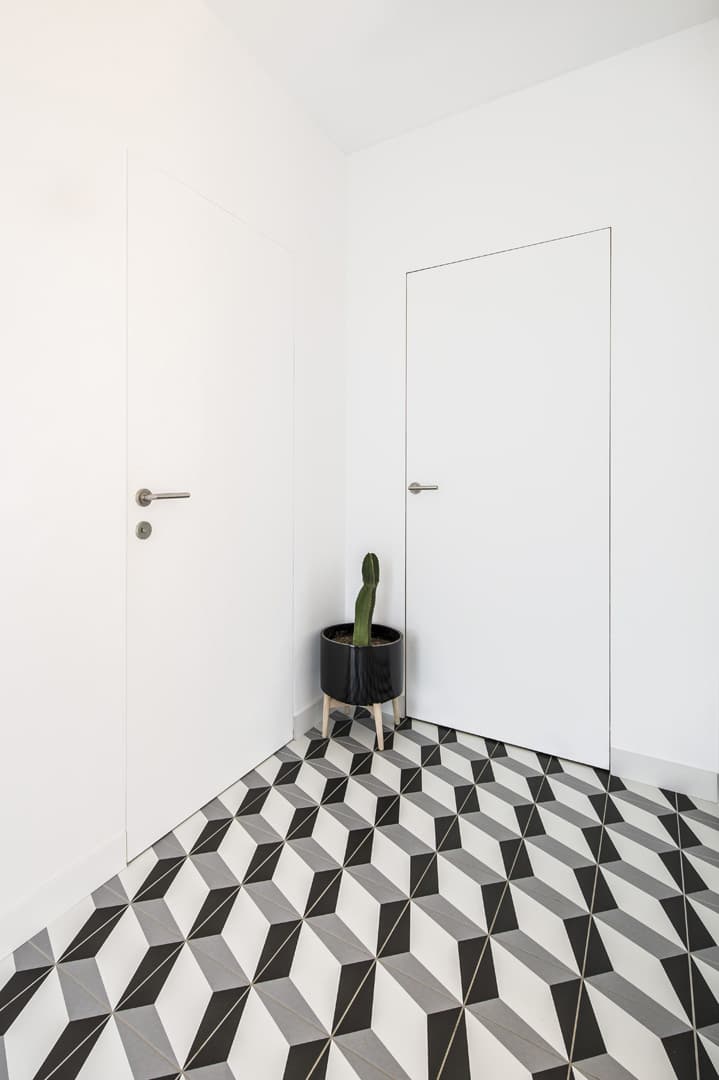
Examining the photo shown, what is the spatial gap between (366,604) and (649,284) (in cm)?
142

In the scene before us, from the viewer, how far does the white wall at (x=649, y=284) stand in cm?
180

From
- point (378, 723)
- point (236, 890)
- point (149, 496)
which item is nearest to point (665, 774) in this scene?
point (378, 723)

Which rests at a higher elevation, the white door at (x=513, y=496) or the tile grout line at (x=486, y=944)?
the white door at (x=513, y=496)

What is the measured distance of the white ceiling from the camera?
67.3 inches

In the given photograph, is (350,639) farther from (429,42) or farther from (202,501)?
(429,42)

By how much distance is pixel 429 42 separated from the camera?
6.07ft

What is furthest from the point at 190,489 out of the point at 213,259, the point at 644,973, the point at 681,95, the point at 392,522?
the point at 681,95

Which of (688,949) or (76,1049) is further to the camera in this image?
(688,949)

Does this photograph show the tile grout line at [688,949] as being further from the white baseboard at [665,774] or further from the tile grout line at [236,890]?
the tile grout line at [236,890]

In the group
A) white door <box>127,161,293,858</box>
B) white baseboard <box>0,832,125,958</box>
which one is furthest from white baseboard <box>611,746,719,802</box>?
white baseboard <box>0,832,125,958</box>

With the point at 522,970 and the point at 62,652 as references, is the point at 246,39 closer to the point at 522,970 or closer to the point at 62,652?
the point at 62,652

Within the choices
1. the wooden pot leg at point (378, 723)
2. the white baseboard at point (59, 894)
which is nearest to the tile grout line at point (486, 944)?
the wooden pot leg at point (378, 723)

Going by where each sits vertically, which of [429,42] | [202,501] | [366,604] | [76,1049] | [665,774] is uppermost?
[429,42]

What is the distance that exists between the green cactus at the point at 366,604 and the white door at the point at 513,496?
28 cm
